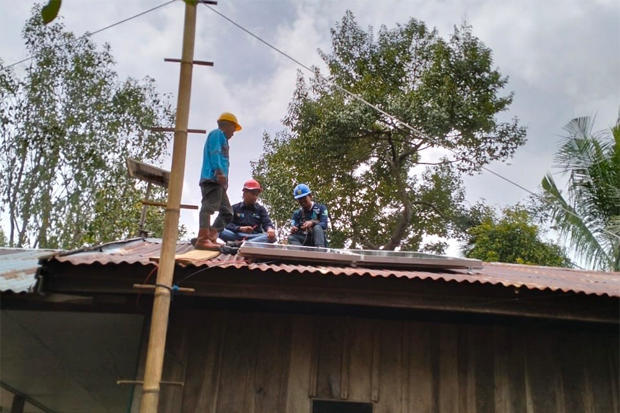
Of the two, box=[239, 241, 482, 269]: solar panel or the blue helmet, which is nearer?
box=[239, 241, 482, 269]: solar panel

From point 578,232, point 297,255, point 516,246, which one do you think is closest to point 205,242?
point 297,255

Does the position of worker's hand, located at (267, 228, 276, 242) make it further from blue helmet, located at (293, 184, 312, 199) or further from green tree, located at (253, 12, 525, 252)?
green tree, located at (253, 12, 525, 252)

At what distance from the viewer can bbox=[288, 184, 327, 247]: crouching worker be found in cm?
721

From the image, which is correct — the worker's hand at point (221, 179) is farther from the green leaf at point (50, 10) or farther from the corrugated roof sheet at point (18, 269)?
the green leaf at point (50, 10)

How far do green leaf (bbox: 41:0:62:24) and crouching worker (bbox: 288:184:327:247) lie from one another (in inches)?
217

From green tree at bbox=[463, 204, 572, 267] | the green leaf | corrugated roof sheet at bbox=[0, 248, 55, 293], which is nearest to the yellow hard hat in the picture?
corrugated roof sheet at bbox=[0, 248, 55, 293]

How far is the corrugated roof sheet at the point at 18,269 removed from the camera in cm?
431

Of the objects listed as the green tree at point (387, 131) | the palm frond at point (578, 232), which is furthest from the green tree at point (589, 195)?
the green tree at point (387, 131)

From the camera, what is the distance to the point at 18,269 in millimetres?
5270

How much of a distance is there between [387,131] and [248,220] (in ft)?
39.0

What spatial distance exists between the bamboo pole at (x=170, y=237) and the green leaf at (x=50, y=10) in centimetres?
168

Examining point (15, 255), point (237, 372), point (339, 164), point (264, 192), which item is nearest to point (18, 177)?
point (264, 192)

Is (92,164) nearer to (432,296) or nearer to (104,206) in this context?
(104,206)

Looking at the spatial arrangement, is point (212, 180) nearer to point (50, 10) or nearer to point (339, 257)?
point (339, 257)
